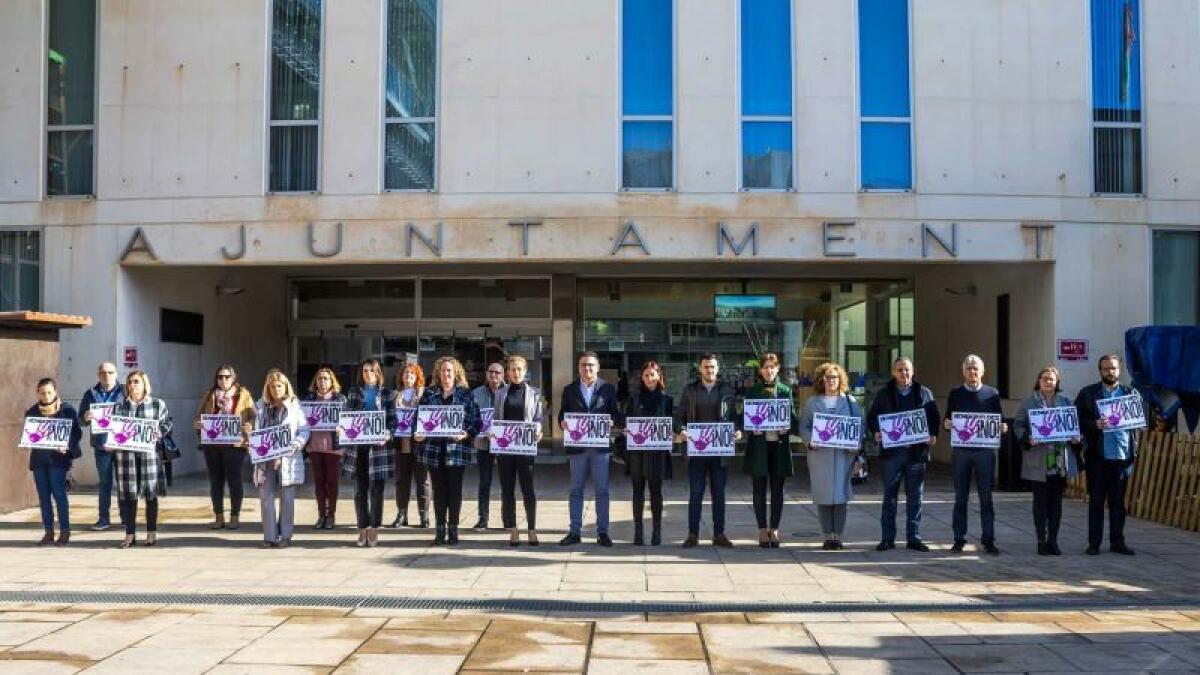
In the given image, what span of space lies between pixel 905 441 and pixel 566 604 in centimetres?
414

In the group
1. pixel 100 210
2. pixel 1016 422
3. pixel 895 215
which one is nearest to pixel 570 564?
pixel 1016 422

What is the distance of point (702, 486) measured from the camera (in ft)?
35.8

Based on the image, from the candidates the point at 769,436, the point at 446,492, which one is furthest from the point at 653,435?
the point at 446,492

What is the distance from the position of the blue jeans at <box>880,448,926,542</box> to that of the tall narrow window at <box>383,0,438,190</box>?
8.33 m

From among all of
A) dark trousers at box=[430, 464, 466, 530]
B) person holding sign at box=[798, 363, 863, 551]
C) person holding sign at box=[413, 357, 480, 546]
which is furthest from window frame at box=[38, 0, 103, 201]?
person holding sign at box=[798, 363, 863, 551]

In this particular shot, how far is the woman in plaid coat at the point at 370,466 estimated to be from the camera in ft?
36.0

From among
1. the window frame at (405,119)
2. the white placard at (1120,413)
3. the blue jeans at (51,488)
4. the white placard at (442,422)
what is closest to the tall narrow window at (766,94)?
the window frame at (405,119)

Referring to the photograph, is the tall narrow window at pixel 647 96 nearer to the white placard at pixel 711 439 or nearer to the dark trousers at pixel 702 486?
the white placard at pixel 711 439

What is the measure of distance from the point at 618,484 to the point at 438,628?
9325 millimetres

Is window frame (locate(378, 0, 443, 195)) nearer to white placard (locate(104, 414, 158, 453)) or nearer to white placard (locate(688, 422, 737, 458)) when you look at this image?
white placard (locate(104, 414, 158, 453))

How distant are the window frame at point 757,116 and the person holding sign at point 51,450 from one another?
30.8 ft

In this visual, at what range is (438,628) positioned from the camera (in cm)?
749

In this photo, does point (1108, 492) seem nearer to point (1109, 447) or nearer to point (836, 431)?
point (1109, 447)

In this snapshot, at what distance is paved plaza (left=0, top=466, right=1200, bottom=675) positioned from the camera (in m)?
6.69
